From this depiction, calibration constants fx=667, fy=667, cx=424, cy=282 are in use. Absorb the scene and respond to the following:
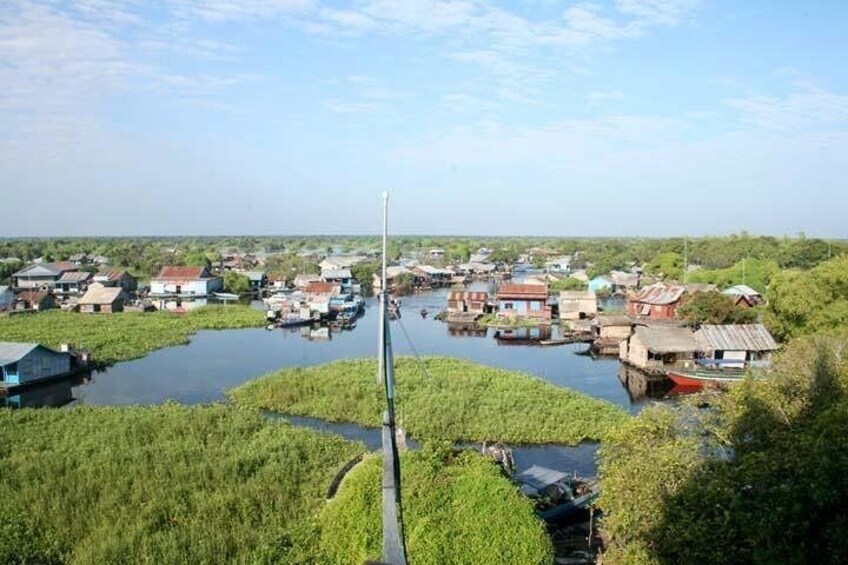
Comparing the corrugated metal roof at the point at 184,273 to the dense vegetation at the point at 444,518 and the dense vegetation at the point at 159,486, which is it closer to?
the dense vegetation at the point at 159,486

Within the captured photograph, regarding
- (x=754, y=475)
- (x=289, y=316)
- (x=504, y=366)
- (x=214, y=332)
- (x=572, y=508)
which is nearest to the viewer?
(x=754, y=475)

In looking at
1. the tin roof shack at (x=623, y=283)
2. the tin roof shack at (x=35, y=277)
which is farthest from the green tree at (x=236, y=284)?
the tin roof shack at (x=623, y=283)

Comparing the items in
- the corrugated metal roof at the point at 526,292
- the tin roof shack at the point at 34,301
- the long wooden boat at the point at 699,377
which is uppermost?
the corrugated metal roof at the point at 526,292

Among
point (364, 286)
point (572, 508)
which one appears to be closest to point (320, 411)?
point (572, 508)

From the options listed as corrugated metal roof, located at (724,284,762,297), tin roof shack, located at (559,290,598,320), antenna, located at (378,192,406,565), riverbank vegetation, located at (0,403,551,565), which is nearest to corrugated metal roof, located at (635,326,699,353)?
tin roof shack, located at (559,290,598,320)

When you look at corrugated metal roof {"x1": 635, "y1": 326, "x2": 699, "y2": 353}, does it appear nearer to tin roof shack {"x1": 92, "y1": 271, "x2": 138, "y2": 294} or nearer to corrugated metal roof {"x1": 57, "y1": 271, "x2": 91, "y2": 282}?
tin roof shack {"x1": 92, "y1": 271, "x2": 138, "y2": 294}

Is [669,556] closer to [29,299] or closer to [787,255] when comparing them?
[29,299]

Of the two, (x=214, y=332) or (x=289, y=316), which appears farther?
(x=289, y=316)
